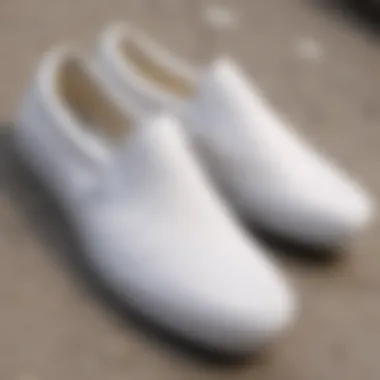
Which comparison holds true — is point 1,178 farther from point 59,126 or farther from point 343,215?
point 343,215

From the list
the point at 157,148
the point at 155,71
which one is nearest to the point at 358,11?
the point at 155,71

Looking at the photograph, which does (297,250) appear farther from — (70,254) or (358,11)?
(358,11)

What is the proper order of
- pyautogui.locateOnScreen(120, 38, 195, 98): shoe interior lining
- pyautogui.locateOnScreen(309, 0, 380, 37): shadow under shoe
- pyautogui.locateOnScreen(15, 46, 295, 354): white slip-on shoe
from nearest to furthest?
pyautogui.locateOnScreen(15, 46, 295, 354): white slip-on shoe → pyautogui.locateOnScreen(120, 38, 195, 98): shoe interior lining → pyautogui.locateOnScreen(309, 0, 380, 37): shadow under shoe

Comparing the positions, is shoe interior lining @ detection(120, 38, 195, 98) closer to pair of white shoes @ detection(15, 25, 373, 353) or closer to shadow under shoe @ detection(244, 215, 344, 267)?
pair of white shoes @ detection(15, 25, 373, 353)

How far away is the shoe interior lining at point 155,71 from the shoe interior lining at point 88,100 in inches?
2.4

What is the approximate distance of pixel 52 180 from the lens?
893 mm

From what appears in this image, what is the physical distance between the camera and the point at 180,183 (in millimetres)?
760

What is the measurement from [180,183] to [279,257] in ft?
0.53

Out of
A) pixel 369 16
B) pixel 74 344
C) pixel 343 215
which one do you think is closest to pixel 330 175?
pixel 343 215

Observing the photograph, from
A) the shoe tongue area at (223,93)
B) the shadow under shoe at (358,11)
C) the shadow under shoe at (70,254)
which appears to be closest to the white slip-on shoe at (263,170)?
the shoe tongue area at (223,93)

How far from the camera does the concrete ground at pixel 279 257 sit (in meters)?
0.71

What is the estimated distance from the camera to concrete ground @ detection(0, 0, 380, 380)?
711 mm

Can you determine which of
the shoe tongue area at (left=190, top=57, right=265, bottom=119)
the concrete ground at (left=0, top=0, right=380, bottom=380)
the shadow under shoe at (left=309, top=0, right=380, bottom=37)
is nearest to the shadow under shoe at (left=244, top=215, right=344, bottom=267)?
the concrete ground at (left=0, top=0, right=380, bottom=380)

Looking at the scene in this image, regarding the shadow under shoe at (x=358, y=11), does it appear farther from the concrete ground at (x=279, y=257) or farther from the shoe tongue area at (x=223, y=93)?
the shoe tongue area at (x=223, y=93)
